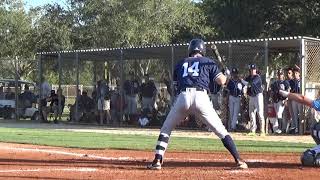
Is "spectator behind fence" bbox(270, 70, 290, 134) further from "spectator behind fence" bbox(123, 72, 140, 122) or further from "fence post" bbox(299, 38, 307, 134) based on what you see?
"spectator behind fence" bbox(123, 72, 140, 122)

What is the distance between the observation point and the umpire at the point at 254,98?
1750 cm

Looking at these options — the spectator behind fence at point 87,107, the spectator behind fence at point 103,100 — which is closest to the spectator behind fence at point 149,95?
the spectator behind fence at point 103,100

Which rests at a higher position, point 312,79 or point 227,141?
point 312,79

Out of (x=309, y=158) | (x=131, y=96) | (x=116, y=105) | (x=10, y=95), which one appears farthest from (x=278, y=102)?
(x=10, y=95)

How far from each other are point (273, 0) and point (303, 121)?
10839mm

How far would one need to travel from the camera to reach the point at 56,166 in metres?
9.76

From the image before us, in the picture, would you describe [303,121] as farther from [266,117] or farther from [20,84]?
[20,84]

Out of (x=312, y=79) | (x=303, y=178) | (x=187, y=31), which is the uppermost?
(x=187, y=31)

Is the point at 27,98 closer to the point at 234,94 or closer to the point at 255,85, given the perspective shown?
the point at 234,94

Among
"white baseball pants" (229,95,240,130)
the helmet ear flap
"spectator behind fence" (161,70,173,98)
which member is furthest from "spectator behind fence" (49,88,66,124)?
the helmet ear flap

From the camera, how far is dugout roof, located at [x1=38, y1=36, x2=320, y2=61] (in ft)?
64.4

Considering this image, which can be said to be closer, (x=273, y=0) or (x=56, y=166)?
(x=56, y=166)

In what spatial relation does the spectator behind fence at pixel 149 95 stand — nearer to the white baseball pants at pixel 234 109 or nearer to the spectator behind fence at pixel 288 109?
the white baseball pants at pixel 234 109

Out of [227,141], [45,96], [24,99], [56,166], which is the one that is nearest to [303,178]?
[227,141]
